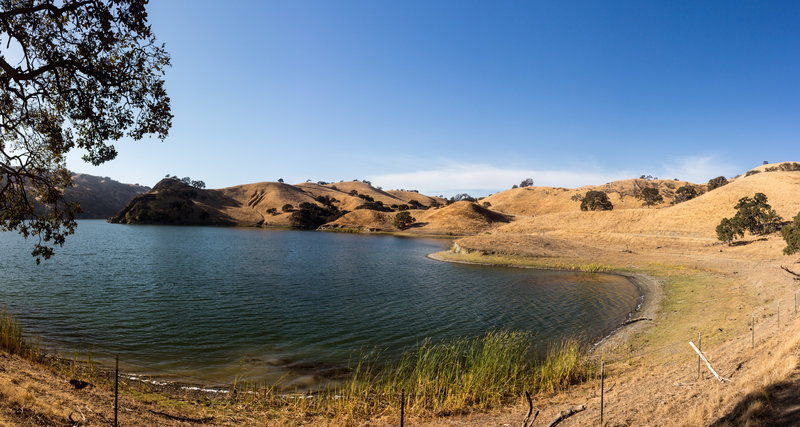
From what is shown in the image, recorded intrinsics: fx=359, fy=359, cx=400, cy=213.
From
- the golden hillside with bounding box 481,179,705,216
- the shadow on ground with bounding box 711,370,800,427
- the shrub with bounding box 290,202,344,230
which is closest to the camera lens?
the shadow on ground with bounding box 711,370,800,427

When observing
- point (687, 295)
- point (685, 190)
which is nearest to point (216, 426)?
point (687, 295)

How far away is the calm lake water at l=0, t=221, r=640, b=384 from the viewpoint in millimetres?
18016

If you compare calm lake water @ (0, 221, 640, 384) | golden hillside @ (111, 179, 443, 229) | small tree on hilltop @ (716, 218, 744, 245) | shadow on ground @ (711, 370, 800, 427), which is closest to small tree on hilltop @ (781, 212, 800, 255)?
calm lake water @ (0, 221, 640, 384)

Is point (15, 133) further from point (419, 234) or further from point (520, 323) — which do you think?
point (419, 234)

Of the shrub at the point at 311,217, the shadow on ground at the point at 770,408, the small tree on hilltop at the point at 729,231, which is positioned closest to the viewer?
the shadow on ground at the point at 770,408

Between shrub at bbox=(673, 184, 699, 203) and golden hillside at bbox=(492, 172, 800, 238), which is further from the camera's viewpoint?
shrub at bbox=(673, 184, 699, 203)

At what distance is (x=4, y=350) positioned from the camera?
45.5 feet

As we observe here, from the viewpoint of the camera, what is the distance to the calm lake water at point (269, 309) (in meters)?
18.0

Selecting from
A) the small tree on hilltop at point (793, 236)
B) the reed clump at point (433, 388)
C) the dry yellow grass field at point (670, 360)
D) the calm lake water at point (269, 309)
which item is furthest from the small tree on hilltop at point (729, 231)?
the reed clump at point (433, 388)

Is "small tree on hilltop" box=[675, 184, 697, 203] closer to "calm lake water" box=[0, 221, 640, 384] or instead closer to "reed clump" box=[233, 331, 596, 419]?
"calm lake water" box=[0, 221, 640, 384]

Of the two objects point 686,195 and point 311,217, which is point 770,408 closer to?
point 686,195

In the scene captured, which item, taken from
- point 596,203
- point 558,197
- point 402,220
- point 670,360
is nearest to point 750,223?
point 670,360

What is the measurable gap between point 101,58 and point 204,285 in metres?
25.8

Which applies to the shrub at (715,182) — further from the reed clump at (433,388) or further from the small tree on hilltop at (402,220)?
the reed clump at (433,388)
